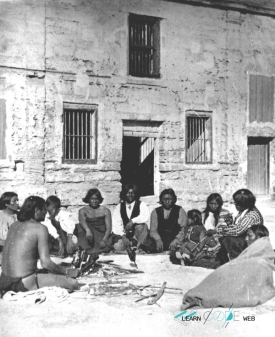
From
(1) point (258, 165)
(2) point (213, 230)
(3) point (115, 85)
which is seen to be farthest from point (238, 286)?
(1) point (258, 165)

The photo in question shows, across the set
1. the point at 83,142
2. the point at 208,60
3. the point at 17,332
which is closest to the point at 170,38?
the point at 208,60

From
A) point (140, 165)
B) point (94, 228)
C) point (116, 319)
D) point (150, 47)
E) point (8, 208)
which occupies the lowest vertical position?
point (116, 319)

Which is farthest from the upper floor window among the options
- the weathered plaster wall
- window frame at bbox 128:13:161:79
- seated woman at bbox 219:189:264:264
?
seated woman at bbox 219:189:264:264

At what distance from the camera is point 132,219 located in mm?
8961

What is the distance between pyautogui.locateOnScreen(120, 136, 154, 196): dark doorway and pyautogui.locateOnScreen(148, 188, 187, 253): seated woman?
570 cm

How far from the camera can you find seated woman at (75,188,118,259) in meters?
8.55

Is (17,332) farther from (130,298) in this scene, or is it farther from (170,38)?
(170,38)

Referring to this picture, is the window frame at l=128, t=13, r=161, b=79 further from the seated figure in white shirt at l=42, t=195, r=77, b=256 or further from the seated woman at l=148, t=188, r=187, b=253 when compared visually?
the seated figure in white shirt at l=42, t=195, r=77, b=256

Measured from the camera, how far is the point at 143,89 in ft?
41.4

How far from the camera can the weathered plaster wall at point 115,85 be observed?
1139 cm

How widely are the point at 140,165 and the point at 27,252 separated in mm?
9940

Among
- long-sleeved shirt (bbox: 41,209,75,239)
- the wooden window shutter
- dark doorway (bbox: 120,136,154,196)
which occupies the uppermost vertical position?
the wooden window shutter

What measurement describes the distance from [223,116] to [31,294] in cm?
943

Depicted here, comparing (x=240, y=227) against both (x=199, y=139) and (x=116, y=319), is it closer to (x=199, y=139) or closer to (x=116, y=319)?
(x=116, y=319)
